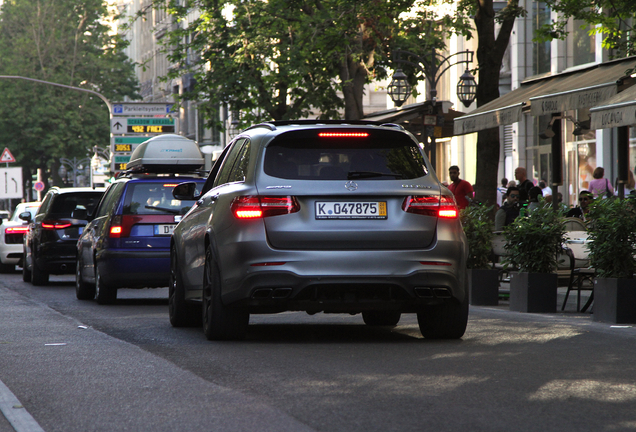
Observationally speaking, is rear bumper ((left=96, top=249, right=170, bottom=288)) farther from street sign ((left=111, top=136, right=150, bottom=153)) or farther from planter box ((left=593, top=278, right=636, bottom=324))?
street sign ((left=111, top=136, right=150, bottom=153))

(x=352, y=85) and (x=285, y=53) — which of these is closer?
(x=352, y=85)

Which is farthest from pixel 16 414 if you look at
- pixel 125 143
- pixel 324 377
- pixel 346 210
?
pixel 125 143

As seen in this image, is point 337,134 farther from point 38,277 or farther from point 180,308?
point 38,277

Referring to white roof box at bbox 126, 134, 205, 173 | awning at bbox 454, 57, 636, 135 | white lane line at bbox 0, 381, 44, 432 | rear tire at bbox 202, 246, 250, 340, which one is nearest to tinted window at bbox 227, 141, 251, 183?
rear tire at bbox 202, 246, 250, 340

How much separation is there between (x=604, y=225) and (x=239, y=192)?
3.87 metres

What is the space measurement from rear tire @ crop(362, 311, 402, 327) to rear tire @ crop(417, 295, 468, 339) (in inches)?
52.0

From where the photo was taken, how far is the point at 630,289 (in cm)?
1117

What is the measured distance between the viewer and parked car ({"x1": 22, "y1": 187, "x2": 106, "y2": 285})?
66.8 ft

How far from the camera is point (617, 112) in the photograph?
542 inches

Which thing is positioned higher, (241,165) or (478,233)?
(241,165)

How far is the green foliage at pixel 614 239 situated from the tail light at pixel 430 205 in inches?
100

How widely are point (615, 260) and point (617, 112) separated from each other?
121 inches

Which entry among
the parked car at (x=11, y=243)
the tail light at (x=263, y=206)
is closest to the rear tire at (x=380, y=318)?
the tail light at (x=263, y=206)

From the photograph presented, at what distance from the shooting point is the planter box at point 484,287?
49.0 ft
